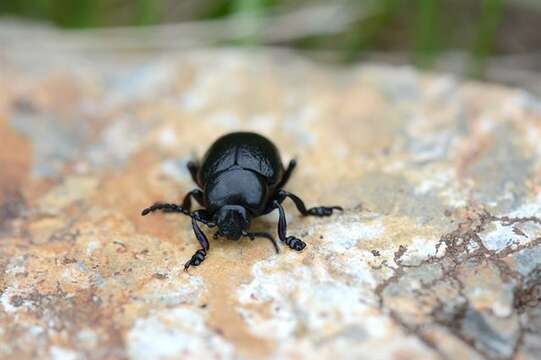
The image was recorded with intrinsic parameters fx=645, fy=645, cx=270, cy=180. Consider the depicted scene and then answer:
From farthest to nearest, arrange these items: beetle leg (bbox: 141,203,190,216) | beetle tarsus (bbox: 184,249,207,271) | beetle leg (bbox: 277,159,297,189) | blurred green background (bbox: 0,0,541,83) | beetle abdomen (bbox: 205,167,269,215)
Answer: blurred green background (bbox: 0,0,541,83)
beetle leg (bbox: 277,159,297,189)
beetle leg (bbox: 141,203,190,216)
beetle abdomen (bbox: 205,167,269,215)
beetle tarsus (bbox: 184,249,207,271)

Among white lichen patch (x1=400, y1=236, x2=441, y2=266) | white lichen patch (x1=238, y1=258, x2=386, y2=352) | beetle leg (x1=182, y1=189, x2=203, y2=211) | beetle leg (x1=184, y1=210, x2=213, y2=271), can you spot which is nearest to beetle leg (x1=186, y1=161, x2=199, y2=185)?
beetle leg (x1=182, y1=189, x2=203, y2=211)

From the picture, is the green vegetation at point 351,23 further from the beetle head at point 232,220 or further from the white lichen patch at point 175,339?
the white lichen patch at point 175,339

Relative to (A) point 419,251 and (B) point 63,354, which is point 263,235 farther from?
(B) point 63,354

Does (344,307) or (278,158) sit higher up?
(278,158)

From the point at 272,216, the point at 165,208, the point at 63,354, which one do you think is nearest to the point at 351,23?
the point at 272,216

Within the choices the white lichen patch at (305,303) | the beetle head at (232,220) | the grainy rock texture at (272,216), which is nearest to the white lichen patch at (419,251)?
the grainy rock texture at (272,216)

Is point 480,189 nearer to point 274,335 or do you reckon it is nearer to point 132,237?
point 274,335

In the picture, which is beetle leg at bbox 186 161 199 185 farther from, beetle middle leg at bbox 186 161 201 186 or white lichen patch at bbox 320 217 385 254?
white lichen patch at bbox 320 217 385 254

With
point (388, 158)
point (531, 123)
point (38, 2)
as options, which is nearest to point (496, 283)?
point (388, 158)
